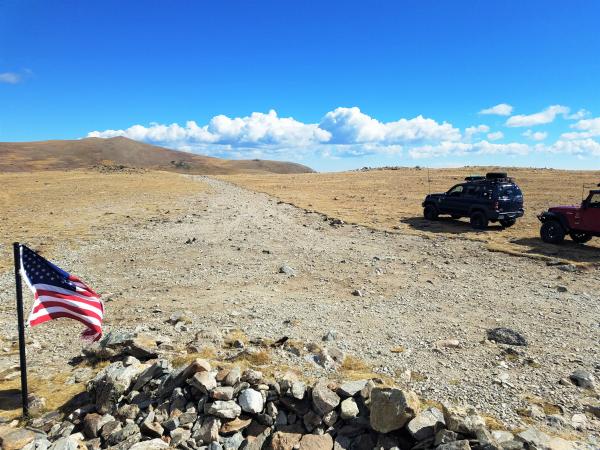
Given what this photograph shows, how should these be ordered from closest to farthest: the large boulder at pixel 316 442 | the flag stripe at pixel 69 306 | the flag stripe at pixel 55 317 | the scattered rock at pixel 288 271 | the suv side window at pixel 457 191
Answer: the large boulder at pixel 316 442 → the flag stripe at pixel 55 317 → the flag stripe at pixel 69 306 → the scattered rock at pixel 288 271 → the suv side window at pixel 457 191

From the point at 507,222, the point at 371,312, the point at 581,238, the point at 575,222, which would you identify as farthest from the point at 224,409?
the point at 507,222

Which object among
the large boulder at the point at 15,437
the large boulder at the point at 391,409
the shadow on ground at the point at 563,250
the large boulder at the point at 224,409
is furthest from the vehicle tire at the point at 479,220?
the large boulder at the point at 15,437

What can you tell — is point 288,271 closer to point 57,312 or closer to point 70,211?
point 57,312

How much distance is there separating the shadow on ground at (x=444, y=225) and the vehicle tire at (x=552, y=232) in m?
3.22

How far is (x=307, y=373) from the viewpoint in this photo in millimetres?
7051

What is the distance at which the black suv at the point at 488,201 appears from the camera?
21.4 metres

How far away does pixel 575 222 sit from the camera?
17.4 meters

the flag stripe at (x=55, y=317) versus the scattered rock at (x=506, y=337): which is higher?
the flag stripe at (x=55, y=317)

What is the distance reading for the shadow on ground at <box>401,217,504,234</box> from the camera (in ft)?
71.1

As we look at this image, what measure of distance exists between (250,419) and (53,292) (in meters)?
3.28

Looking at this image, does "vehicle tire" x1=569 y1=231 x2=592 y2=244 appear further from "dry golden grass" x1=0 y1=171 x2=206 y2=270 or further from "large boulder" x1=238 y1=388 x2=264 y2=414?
"dry golden grass" x1=0 y1=171 x2=206 y2=270

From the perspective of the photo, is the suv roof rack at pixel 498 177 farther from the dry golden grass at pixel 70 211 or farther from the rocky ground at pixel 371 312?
the dry golden grass at pixel 70 211

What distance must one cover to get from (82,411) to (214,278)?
7019mm

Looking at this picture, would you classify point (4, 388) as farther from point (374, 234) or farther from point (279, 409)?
point (374, 234)
